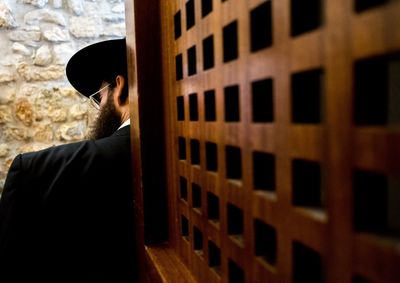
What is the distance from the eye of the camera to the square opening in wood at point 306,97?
25cm

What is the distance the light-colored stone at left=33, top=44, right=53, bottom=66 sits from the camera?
233cm

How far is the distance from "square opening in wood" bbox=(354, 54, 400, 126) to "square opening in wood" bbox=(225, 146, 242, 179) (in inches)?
7.1

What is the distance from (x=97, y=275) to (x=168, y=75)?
0.84m

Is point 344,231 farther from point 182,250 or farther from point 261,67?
point 182,250

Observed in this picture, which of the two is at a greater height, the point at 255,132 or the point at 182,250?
the point at 255,132

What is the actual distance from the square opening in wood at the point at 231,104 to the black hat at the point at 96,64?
1172mm

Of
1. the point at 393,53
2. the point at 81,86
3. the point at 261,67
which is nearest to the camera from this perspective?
the point at 393,53

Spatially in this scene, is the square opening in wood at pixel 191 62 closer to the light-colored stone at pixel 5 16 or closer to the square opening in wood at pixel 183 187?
the square opening in wood at pixel 183 187

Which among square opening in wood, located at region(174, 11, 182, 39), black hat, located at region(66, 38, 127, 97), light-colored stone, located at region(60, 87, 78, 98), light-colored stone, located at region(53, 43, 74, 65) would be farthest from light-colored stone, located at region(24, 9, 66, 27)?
square opening in wood, located at region(174, 11, 182, 39)

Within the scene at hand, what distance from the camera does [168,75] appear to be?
2.00 ft

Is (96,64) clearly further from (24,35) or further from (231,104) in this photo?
(231,104)

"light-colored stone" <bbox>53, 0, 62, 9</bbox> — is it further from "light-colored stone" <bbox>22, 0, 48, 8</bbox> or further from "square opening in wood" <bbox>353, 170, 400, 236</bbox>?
"square opening in wood" <bbox>353, 170, 400, 236</bbox>

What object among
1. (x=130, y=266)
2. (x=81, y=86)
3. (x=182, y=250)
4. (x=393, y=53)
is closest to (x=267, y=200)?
(x=393, y=53)

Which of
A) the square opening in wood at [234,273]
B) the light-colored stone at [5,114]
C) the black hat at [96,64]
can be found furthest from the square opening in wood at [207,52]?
the light-colored stone at [5,114]
